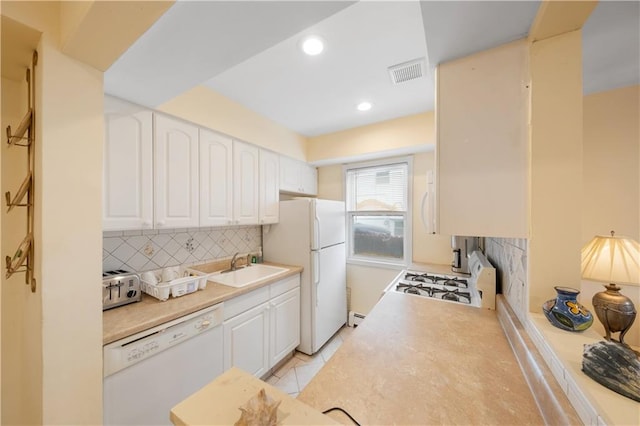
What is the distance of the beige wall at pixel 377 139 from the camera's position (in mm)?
2312

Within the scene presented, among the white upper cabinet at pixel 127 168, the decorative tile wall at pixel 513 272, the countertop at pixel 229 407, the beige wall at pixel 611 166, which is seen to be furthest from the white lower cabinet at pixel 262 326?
the beige wall at pixel 611 166

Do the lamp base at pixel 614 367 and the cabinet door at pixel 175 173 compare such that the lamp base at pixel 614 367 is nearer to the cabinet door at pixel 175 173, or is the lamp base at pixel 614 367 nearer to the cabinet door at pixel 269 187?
the cabinet door at pixel 175 173

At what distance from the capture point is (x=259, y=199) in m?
2.35

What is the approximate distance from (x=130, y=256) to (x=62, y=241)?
0.88 metres

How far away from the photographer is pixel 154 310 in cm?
135

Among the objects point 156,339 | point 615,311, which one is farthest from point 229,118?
point 615,311

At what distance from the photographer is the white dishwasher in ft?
3.66

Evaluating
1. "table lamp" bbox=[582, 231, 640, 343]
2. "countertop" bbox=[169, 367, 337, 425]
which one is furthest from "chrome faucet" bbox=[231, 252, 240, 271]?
"table lamp" bbox=[582, 231, 640, 343]

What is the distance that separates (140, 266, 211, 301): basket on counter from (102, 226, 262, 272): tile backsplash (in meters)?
0.10

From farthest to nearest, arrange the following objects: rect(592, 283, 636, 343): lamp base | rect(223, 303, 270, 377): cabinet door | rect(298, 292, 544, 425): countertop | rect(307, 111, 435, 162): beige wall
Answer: rect(307, 111, 435, 162): beige wall → rect(223, 303, 270, 377): cabinet door → rect(592, 283, 636, 343): lamp base → rect(298, 292, 544, 425): countertop

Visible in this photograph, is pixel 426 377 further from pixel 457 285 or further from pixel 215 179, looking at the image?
pixel 215 179

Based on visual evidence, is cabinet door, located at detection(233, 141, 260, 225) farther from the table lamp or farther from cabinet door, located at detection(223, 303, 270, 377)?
the table lamp

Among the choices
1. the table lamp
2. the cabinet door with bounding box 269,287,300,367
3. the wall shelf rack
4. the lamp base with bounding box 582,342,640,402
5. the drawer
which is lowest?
the cabinet door with bounding box 269,287,300,367

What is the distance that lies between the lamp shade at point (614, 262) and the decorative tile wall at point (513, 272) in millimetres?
221
